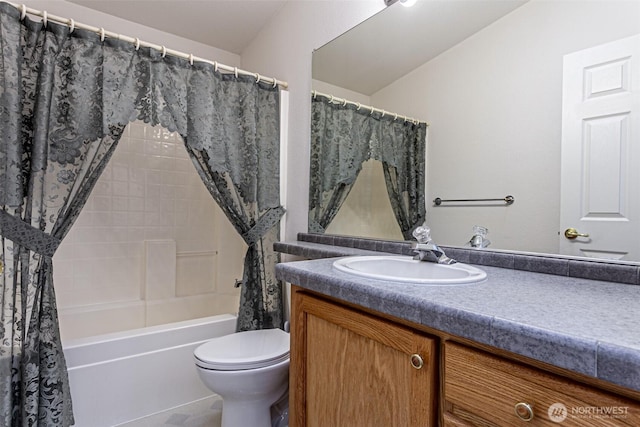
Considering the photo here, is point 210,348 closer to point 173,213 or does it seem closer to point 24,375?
point 24,375

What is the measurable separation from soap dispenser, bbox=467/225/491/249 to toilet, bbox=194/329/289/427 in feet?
2.99

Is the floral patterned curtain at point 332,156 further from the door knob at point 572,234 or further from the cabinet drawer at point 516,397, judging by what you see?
the cabinet drawer at point 516,397

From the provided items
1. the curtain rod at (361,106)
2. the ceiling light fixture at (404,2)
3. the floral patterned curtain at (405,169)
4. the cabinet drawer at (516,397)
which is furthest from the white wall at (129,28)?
the cabinet drawer at (516,397)

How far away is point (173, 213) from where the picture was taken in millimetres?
2736

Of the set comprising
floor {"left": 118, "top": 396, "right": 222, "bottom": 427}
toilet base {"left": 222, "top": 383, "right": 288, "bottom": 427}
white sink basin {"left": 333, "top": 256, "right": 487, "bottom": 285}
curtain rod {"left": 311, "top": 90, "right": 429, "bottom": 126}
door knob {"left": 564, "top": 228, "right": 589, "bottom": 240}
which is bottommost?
floor {"left": 118, "top": 396, "right": 222, "bottom": 427}

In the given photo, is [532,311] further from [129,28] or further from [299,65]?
[129,28]

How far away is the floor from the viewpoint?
5.72 ft

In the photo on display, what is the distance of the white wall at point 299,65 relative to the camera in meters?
2.02

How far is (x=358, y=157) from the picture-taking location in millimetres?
1899

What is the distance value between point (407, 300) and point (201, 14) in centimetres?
234

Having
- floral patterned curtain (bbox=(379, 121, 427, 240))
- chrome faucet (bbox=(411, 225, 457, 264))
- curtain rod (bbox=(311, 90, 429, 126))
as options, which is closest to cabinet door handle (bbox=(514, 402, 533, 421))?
chrome faucet (bbox=(411, 225, 457, 264))

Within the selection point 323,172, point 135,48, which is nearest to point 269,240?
point 323,172

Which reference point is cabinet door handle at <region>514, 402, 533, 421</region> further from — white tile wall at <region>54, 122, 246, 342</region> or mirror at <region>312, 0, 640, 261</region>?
white tile wall at <region>54, 122, 246, 342</region>

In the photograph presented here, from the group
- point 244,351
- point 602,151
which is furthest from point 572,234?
point 244,351
